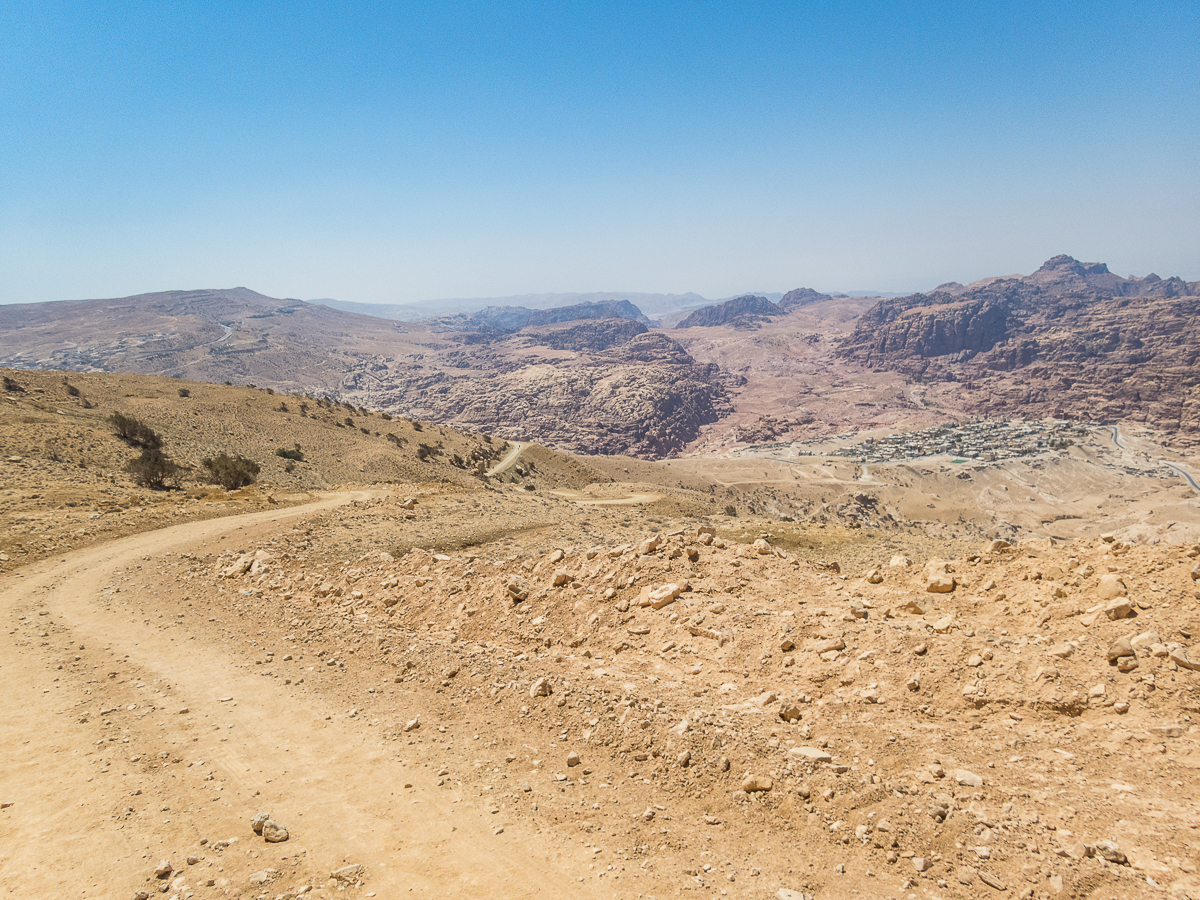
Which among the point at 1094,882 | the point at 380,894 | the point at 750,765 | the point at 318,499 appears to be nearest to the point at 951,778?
the point at 1094,882

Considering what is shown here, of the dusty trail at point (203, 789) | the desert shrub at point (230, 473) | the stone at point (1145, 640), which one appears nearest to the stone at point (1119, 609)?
the stone at point (1145, 640)

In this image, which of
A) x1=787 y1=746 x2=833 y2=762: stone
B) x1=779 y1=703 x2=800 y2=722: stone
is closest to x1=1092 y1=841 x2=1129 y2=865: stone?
x1=787 y1=746 x2=833 y2=762: stone

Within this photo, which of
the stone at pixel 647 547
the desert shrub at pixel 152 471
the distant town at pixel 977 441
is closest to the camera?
the stone at pixel 647 547

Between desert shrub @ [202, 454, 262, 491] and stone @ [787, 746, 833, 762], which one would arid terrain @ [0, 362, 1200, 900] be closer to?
stone @ [787, 746, 833, 762]

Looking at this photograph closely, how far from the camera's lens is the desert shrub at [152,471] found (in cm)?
2856

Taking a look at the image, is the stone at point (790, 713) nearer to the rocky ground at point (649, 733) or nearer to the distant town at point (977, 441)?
the rocky ground at point (649, 733)

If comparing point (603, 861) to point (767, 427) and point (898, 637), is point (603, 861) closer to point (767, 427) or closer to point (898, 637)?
point (898, 637)

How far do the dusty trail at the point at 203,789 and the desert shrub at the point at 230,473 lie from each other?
21847mm

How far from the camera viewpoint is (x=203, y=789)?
7.22 metres

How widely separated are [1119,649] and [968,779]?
3.11m

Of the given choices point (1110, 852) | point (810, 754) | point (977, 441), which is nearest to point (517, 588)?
point (810, 754)

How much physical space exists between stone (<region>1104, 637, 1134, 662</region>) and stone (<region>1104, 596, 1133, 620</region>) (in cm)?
84

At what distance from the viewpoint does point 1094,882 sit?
4645mm

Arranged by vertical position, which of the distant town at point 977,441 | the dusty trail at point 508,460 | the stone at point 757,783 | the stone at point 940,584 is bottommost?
the distant town at point 977,441
